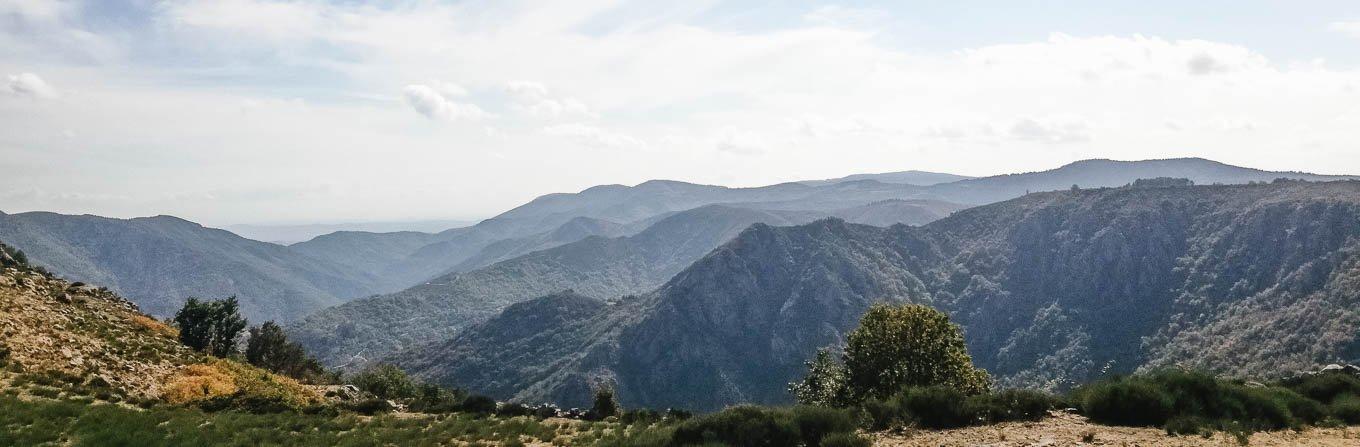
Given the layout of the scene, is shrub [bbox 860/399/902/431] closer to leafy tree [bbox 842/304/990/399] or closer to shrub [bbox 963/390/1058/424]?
shrub [bbox 963/390/1058/424]

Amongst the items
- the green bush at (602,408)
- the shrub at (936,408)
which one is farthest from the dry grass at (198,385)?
the shrub at (936,408)

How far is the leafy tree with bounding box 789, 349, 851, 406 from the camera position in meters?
40.0

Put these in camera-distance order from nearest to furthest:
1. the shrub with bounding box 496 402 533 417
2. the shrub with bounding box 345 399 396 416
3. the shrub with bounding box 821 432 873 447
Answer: the shrub with bounding box 821 432 873 447 → the shrub with bounding box 345 399 396 416 → the shrub with bounding box 496 402 533 417

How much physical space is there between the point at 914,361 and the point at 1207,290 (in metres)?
208

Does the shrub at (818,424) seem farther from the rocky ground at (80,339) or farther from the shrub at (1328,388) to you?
the rocky ground at (80,339)

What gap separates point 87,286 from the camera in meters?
43.7

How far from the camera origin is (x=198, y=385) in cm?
3034

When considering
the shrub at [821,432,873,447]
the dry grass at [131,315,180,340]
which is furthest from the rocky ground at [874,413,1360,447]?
the dry grass at [131,315,180,340]

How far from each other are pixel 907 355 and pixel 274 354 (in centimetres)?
4160

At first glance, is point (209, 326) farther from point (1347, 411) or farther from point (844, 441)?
point (1347, 411)

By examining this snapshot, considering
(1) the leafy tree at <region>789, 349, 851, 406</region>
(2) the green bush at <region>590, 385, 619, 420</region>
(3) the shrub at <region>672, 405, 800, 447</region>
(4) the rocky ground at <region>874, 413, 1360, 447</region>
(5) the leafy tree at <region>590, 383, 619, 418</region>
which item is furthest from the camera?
(1) the leafy tree at <region>789, 349, 851, 406</region>

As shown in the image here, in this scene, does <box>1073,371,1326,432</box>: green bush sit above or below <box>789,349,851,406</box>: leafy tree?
above

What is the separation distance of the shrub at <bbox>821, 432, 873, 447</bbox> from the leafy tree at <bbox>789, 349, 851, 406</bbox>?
69.2 feet

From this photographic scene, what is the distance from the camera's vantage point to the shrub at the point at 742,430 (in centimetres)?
1852
